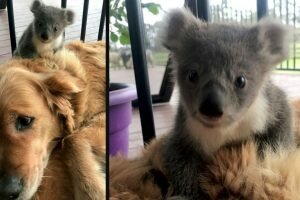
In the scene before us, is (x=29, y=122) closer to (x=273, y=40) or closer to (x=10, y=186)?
(x=10, y=186)

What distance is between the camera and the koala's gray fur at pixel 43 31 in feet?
1.91

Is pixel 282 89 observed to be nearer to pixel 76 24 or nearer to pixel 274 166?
pixel 274 166

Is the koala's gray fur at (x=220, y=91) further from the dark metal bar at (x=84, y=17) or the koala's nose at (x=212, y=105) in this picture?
the dark metal bar at (x=84, y=17)

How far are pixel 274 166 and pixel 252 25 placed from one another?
20 centimetres

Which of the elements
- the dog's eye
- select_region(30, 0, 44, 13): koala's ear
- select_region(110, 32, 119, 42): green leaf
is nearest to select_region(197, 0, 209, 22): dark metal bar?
select_region(110, 32, 119, 42): green leaf

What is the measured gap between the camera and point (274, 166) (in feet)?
1.95

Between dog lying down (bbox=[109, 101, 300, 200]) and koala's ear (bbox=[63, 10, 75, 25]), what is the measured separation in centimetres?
25

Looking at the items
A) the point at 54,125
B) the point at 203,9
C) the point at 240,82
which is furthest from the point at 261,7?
the point at 54,125

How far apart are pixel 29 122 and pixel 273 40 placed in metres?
0.37

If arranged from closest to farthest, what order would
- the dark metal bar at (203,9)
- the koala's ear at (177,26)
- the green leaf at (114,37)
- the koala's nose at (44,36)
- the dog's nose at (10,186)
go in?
1. the dog's nose at (10,186)
2. the koala's nose at (44,36)
3. the koala's ear at (177,26)
4. the dark metal bar at (203,9)
5. the green leaf at (114,37)

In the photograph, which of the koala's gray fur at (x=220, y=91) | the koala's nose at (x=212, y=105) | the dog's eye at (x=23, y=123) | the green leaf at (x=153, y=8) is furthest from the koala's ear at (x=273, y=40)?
the dog's eye at (x=23, y=123)

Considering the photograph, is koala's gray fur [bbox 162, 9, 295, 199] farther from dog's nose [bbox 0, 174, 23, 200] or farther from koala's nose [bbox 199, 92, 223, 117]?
dog's nose [bbox 0, 174, 23, 200]

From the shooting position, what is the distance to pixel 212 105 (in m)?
0.55

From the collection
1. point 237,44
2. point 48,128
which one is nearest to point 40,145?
point 48,128
